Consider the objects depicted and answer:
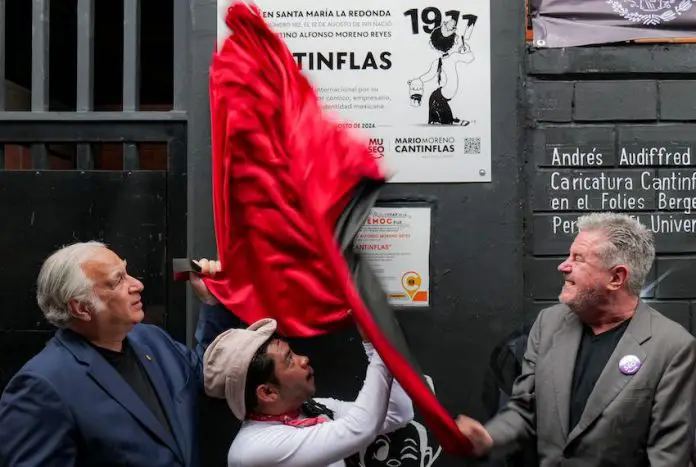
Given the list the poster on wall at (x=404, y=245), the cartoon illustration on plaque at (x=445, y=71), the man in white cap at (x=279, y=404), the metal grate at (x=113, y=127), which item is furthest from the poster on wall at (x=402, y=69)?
the man in white cap at (x=279, y=404)

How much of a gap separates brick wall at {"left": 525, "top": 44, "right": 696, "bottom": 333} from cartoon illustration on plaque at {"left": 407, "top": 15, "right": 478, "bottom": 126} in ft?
1.10

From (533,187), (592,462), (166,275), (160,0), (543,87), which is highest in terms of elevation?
(160,0)

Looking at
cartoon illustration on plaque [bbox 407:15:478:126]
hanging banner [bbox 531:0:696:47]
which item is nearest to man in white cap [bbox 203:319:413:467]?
cartoon illustration on plaque [bbox 407:15:478:126]

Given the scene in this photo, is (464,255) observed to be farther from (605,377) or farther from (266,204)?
(605,377)

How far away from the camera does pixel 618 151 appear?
12.5 feet

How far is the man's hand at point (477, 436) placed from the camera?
2.75 m

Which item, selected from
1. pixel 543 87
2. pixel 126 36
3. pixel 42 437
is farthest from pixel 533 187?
pixel 42 437

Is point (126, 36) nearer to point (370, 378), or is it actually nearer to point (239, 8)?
point (239, 8)

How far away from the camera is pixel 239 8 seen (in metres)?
3.54

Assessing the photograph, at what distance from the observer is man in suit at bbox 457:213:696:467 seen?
8.95ft

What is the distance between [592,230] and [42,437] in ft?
6.55

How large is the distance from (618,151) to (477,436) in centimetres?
171

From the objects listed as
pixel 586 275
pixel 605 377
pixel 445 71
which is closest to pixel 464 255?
pixel 445 71

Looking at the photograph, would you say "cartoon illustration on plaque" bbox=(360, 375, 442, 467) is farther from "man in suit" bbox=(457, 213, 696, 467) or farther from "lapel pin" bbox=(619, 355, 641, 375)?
"lapel pin" bbox=(619, 355, 641, 375)
